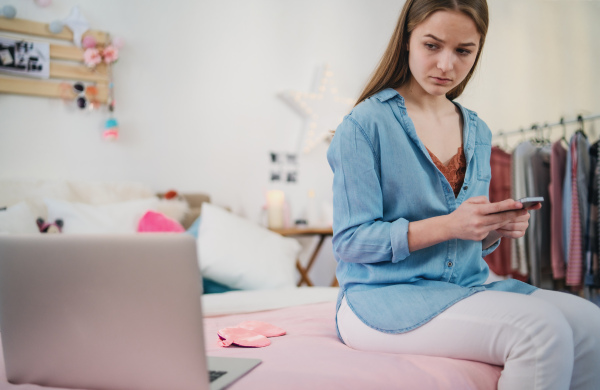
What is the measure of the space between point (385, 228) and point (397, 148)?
0.60 feet

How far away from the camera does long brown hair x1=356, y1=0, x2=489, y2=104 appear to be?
3.43ft

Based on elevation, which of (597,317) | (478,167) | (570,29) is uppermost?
(570,29)

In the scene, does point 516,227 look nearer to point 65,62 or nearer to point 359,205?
point 359,205

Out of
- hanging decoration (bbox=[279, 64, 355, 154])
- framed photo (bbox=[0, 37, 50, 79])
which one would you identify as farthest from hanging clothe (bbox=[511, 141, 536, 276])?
framed photo (bbox=[0, 37, 50, 79])

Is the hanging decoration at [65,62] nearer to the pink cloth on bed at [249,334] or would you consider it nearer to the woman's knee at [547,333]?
the pink cloth on bed at [249,334]

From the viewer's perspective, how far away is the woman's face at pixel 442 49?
105cm

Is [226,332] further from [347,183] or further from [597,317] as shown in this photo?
[597,317]

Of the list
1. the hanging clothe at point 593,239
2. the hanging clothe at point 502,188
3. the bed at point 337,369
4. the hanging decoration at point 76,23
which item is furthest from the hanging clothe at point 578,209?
the hanging decoration at point 76,23

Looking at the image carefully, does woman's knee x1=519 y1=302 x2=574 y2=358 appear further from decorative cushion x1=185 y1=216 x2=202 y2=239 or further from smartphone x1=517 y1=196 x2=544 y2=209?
decorative cushion x1=185 y1=216 x2=202 y2=239

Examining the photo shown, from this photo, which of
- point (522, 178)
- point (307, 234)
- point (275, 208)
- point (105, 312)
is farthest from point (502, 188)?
point (105, 312)

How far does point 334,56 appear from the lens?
3.60m

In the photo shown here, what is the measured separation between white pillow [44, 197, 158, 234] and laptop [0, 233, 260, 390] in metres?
1.26

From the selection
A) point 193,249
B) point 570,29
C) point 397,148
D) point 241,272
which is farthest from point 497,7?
point 193,249

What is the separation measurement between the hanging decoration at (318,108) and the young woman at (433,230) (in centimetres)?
220
